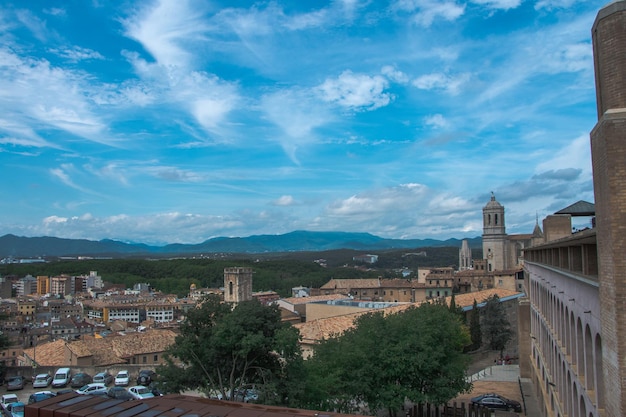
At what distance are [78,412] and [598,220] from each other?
45.7 feet

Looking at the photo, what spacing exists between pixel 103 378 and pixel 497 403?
76.1 feet

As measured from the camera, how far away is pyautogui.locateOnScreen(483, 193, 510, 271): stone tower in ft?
313

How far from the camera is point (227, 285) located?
2916 inches

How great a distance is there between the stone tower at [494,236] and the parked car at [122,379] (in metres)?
75.9

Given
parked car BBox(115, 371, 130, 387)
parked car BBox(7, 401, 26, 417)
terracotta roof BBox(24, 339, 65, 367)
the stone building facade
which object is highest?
the stone building facade

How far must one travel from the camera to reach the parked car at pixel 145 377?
33.0 meters

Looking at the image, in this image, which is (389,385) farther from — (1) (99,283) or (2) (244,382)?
(1) (99,283)

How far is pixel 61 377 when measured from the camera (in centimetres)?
3198

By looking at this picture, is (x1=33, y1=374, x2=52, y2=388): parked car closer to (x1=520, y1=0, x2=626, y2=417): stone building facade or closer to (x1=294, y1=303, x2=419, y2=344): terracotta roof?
(x1=294, y1=303, x2=419, y2=344): terracotta roof

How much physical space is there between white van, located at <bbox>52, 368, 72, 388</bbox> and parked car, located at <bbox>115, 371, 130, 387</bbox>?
2.80 meters

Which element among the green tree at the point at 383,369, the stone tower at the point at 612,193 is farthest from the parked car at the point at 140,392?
the stone tower at the point at 612,193

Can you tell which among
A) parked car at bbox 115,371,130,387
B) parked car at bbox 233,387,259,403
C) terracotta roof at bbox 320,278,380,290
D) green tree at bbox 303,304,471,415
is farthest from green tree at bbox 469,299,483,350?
terracotta roof at bbox 320,278,380,290

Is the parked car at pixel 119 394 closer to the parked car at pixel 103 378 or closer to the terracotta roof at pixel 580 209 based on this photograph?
the parked car at pixel 103 378

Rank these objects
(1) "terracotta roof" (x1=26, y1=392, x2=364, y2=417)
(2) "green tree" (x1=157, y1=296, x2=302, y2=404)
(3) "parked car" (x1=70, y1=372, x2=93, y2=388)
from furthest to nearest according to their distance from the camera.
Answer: (3) "parked car" (x1=70, y1=372, x2=93, y2=388) → (2) "green tree" (x1=157, y1=296, x2=302, y2=404) → (1) "terracotta roof" (x1=26, y1=392, x2=364, y2=417)
